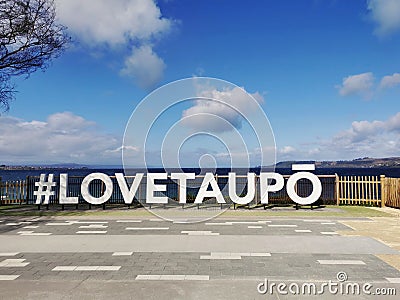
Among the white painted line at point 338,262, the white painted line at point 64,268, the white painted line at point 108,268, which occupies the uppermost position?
the white painted line at point 338,262

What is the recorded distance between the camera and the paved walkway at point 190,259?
5941 mm

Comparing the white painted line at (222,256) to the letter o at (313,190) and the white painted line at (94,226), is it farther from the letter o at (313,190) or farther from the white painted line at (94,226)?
the letter o at (313,190)

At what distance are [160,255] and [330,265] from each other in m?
3.78

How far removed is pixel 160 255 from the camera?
8328 millimetres

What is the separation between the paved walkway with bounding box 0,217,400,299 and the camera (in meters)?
5.94

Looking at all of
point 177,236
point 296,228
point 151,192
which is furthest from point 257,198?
point 177,236

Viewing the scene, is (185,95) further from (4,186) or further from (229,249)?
(4,186)

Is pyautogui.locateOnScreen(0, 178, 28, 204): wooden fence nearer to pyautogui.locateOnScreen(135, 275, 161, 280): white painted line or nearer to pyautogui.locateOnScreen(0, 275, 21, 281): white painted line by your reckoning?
pyautogui.locateOnScreen(0, 275, 21, 281): white painted line

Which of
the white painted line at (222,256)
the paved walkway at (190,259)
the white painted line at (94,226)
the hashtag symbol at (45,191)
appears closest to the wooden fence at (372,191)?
the paved walkway at (190,259)

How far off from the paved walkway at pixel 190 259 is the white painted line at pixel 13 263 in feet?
0.07

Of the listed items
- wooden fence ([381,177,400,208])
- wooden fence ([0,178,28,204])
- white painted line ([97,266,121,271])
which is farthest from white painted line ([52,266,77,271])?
wooden fence ([381,177,400,208])

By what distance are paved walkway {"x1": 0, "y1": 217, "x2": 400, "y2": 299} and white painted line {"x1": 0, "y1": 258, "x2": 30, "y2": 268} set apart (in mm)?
21

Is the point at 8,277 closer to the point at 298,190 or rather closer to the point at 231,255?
the point at 231,255

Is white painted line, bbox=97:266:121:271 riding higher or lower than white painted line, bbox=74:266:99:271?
higher
